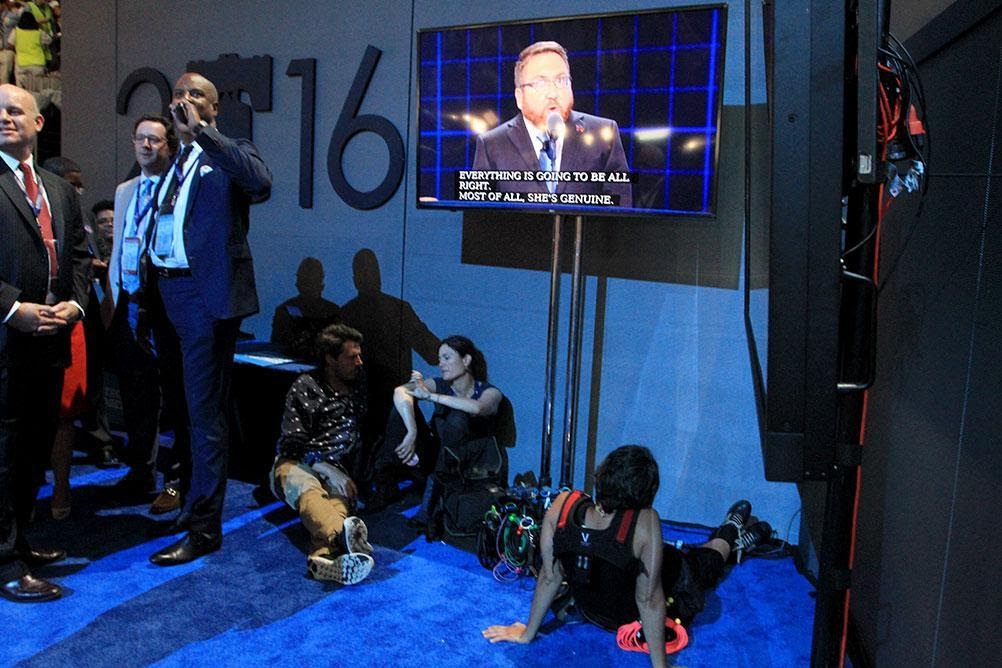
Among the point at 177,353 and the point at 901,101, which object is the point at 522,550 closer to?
the point at 177,353

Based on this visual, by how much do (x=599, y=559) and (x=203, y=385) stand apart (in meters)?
1.68

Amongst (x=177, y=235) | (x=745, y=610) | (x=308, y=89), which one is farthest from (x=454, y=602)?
(x=308, y=89)

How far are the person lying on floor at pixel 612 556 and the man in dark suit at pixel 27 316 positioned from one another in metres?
1.79

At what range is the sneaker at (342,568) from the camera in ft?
10.5

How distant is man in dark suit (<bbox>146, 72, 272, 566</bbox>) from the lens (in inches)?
126

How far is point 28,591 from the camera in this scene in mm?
2992

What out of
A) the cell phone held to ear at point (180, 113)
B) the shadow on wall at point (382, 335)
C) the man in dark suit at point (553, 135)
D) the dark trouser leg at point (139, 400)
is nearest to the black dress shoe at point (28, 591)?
the dark trouser leg at point (139, 400)

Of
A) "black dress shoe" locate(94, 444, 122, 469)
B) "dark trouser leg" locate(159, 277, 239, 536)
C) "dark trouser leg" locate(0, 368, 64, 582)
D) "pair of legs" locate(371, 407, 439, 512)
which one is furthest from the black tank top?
"black dress shoe" locate(94, 444, 122, 469)

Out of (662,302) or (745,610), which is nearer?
(745,610)

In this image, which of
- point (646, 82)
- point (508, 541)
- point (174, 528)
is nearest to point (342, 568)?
point (508, 541)

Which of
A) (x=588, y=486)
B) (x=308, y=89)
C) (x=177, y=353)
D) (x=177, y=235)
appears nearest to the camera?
(x=177, y=235)

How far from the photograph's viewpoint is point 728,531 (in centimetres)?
363

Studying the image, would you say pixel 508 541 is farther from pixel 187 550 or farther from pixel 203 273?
pixel 203 273

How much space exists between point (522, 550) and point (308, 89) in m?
2.94
